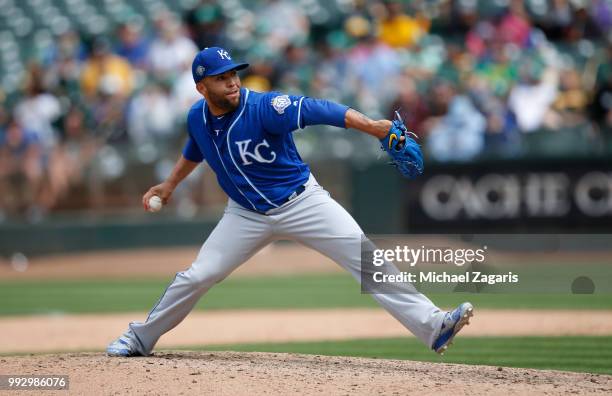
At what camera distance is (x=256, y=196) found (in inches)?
240

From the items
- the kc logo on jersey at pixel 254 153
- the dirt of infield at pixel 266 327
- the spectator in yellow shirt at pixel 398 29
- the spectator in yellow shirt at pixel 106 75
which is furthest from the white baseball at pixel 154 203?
the spectator in yellow shirt at pixel 398 29

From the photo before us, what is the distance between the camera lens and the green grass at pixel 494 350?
6.80 metres

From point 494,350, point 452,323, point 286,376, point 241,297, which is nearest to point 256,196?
point 286,376

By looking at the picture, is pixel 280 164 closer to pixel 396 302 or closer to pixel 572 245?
pixel 396 302

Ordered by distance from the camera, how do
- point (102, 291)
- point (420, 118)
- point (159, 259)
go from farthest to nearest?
point (159, 259) → point (420, 118) → point (102, 291)

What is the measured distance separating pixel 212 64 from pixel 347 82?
8500 mm

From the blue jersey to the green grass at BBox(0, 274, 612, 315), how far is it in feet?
13.3

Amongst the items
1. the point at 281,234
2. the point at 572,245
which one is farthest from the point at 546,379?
the point at 572,245

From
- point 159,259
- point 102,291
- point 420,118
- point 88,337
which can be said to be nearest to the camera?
point 88,337

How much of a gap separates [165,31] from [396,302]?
33.1ft

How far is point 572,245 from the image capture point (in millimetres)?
13117

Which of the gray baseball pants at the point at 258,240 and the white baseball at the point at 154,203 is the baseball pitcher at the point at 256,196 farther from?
the white baseball at the point at 154,203

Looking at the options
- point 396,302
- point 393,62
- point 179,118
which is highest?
point 393,62

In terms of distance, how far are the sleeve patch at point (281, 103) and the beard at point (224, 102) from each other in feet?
0.86
